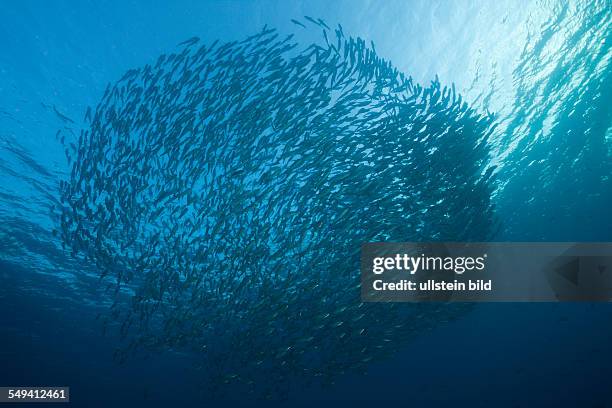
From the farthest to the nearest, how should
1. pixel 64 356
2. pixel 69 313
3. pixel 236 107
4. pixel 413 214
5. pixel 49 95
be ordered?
1. pixel 64 356
2. pixel 69 313
3. pixel 413 214
4. pixel 49 95
5. pixel 236 107

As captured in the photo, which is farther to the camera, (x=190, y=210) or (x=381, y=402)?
(x=381, y=402)

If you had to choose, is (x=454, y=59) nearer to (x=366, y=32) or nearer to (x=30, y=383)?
(x=366, y=32)

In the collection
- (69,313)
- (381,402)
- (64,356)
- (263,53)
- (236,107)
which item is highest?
(263,53)

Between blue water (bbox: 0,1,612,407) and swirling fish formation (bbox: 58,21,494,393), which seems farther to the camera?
swirling fish formation (bbox: 58,21,494,393)

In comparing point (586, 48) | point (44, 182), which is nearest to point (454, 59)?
point (586, 48)

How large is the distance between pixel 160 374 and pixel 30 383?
15.8 metres

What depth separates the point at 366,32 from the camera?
9148 millimetres

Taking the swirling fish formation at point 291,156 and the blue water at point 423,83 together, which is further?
the swirling fish formation at point 291,156

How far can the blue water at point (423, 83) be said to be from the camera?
8.87 m

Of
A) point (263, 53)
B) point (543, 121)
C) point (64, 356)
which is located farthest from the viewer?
point (64, 356)

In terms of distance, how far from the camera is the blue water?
8867 mm

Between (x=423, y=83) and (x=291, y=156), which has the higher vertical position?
(x=423, y=83)

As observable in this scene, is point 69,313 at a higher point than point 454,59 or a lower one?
lower

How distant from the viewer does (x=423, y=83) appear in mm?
10438
